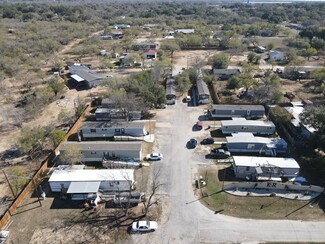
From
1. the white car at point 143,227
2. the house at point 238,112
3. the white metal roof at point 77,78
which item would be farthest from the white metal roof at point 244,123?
the white metal roof at point 77,78

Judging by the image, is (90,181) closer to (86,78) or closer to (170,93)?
(170,93)

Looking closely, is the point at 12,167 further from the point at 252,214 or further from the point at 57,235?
the point at 252,214

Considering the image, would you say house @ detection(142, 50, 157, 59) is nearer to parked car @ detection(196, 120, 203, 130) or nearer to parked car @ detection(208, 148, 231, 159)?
parked car @ detection(196, 120, 203, 130)

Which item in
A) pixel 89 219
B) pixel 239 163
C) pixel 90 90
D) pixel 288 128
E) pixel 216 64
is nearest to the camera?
pixel 89 219

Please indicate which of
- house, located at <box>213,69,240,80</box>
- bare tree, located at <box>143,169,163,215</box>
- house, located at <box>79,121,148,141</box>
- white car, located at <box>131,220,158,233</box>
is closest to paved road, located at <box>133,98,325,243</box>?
white car, located at <box>131,220,158,233</box>

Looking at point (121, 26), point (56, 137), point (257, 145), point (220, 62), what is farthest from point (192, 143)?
point (121, 26)

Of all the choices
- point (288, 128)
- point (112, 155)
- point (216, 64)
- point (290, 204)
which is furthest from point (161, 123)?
point (216, 64)
